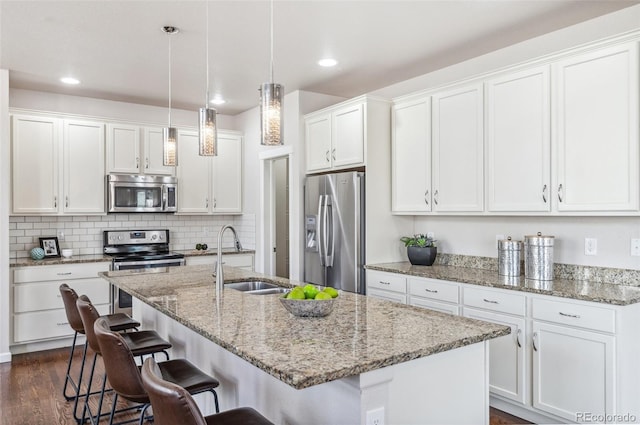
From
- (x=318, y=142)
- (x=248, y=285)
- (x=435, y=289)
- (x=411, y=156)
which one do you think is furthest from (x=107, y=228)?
(x=435, y=289)

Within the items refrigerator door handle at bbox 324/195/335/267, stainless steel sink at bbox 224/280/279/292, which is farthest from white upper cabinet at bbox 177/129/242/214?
stainless steel sink at bbox 224/280/279/292

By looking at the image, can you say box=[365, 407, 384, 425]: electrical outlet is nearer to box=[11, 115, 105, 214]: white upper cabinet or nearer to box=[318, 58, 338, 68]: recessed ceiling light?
box=[318, 58, 338, 68]: recessed ceiling light

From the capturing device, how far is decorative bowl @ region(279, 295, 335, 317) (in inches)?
78.9

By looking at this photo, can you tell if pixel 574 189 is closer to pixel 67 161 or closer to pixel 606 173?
pixel 606 173

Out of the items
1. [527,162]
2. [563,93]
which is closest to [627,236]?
[527,162]

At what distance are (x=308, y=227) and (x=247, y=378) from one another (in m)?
2.65

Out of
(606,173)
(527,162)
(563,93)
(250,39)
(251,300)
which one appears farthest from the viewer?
(250,39)

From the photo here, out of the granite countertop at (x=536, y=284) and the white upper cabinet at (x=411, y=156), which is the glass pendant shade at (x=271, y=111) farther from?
the white upper cabinet at (x=411, y=156)

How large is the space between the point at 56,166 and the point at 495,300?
437cm

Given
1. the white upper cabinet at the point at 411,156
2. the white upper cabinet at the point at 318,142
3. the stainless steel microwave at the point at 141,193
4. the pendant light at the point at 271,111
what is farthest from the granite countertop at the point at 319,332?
the stainless steel microwave at the point at 141,193

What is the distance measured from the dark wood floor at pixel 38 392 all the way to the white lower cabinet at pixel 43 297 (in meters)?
0.21

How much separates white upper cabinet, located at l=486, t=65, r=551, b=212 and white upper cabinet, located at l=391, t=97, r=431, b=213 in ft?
1.98

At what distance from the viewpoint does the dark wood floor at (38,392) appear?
3088mm

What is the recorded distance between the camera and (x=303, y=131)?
4887mm
